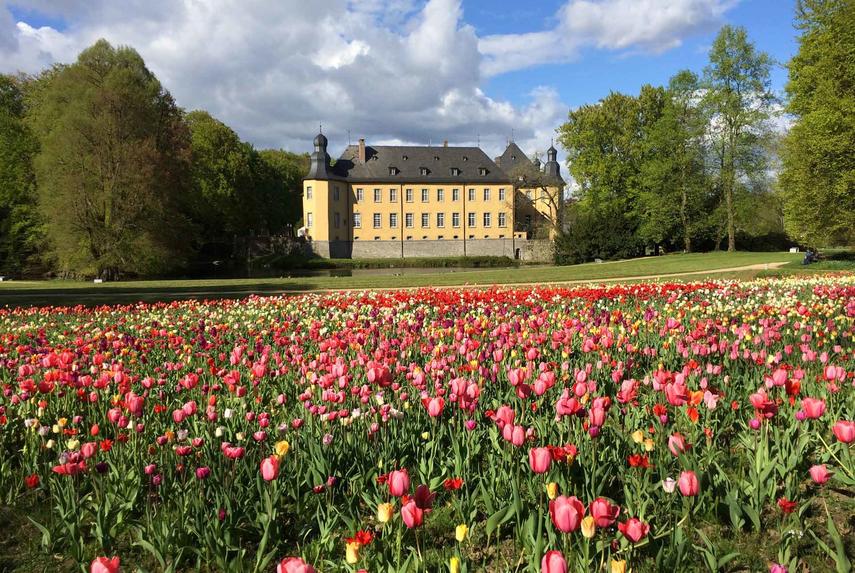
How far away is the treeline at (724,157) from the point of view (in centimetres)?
2575

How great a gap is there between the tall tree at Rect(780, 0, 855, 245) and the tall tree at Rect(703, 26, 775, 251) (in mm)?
11405

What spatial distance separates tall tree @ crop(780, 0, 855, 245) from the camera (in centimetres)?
2500

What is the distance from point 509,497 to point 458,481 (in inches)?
22.8

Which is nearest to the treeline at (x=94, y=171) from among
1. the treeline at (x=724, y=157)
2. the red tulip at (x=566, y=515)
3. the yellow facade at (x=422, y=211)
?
the yellow facade at (x=422, y=211)

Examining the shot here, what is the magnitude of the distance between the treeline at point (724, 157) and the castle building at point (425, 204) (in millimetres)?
12946

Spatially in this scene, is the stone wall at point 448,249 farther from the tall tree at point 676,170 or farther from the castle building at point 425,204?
the tall tree at point 676,170

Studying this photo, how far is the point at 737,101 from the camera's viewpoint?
1551 inches

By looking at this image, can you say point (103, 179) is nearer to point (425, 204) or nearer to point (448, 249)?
point (425, 204)

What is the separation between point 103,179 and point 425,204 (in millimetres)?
35520

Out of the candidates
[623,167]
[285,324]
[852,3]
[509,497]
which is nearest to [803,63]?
[852,3]

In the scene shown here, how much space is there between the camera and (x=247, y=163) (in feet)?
186

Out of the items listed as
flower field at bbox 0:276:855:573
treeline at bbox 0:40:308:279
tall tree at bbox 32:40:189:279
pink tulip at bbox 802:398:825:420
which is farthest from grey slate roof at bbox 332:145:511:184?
pink tulip at bbox 802:398:825:420

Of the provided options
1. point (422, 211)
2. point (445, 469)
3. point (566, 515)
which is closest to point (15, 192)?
point (422, 211)

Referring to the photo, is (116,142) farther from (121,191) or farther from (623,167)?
(623,167)
